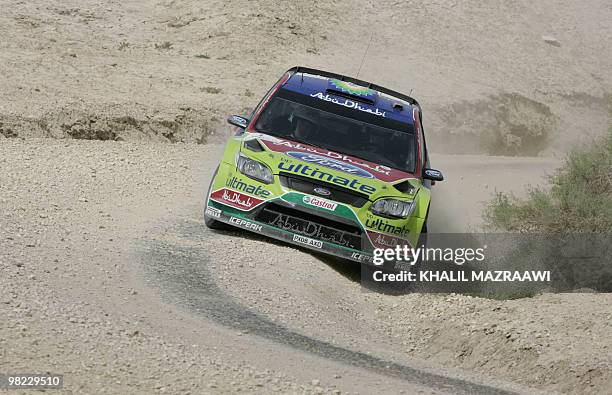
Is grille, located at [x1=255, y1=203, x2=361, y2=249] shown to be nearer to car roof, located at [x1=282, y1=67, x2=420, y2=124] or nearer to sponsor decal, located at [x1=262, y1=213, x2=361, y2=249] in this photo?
sponsor decal, located at [x1=262, y1=213, x2=361, y2=249]

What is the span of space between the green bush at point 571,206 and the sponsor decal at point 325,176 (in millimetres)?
4965

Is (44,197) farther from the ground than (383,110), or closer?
closer

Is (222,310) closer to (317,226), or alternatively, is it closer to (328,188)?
(317,226)

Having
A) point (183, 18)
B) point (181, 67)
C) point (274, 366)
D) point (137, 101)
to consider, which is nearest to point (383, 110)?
point (274, 366)

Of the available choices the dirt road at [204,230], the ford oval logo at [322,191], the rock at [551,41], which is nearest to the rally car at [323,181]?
the ford oval logo at [322,191]

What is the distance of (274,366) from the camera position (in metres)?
8.12

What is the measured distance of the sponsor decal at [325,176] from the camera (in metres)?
11.2

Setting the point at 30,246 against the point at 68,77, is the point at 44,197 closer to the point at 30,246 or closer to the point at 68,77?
the point at 30,246

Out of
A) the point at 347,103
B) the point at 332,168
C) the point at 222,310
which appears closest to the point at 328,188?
the point at 332,168

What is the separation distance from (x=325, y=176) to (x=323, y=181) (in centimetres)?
8

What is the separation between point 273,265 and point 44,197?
317 cm

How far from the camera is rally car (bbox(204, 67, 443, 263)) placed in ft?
36.8

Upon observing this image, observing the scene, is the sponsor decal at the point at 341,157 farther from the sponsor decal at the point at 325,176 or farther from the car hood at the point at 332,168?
the sponsor decal at the point at 325,176

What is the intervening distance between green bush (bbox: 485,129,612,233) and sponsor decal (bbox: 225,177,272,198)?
18.4ft
